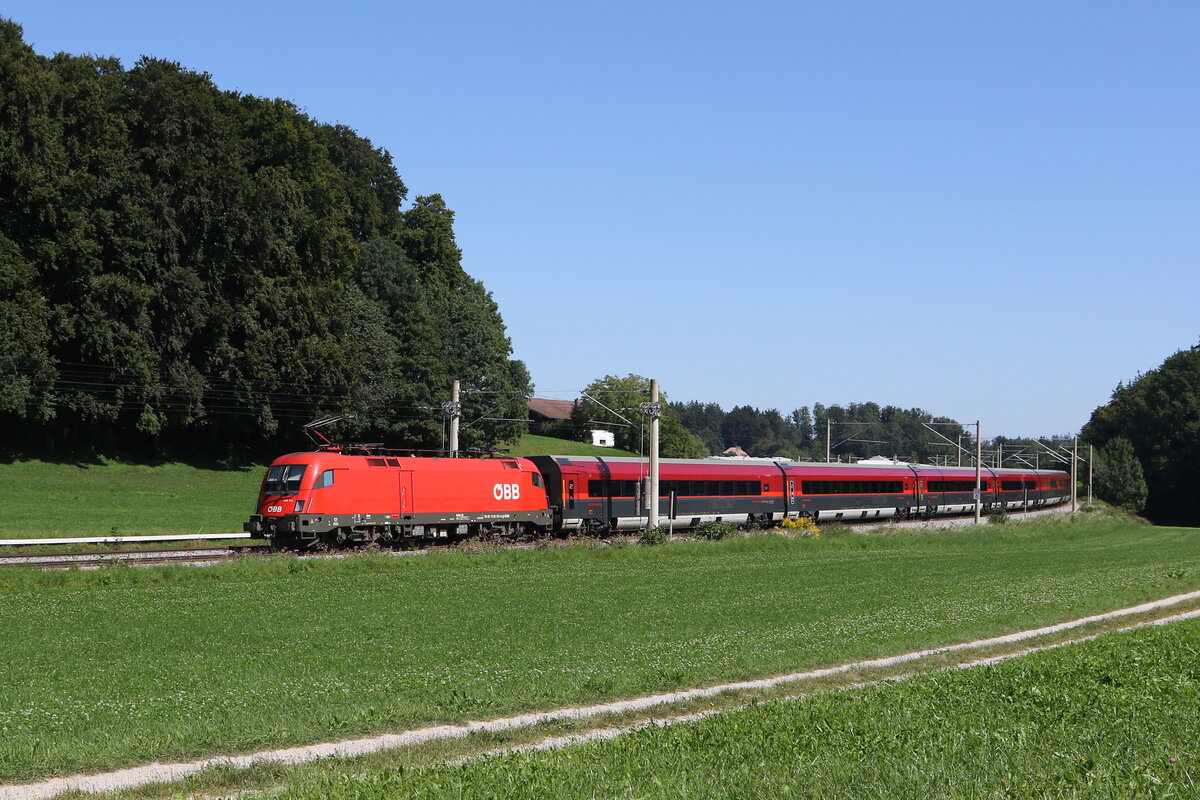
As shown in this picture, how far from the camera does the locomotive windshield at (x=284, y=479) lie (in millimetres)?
36719

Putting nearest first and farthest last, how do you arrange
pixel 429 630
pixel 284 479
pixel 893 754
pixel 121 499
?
pixel 893 754 → pixel 429 630 → pixel 284 479 → pixel 121 499

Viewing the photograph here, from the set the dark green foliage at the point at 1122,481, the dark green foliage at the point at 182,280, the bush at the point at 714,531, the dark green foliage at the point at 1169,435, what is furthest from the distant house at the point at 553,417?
the bush at the point at 714,531

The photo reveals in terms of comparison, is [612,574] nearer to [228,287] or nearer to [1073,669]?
[1073,669]

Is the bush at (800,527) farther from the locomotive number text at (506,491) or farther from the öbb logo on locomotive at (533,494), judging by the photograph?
the locomotive number text at (506,491)

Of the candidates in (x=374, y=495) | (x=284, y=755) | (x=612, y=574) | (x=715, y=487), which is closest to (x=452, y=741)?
(x=284, y=755)

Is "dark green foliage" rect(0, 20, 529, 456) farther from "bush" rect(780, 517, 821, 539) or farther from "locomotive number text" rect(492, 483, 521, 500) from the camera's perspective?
"bush" rect(780, 517, 821, 539)

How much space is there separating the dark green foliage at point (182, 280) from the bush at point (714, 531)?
24.1 meters

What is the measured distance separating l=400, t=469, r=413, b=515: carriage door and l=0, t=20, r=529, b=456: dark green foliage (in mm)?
25649

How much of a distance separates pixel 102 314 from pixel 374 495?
27782mm

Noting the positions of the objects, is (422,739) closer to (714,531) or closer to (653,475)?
(653,475)

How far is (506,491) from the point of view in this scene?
44125 millimetres

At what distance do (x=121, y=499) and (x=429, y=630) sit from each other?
4101 cm

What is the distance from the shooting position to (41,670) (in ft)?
53.2

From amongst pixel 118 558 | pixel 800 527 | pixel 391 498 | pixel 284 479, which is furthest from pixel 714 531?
pixel 118 558
